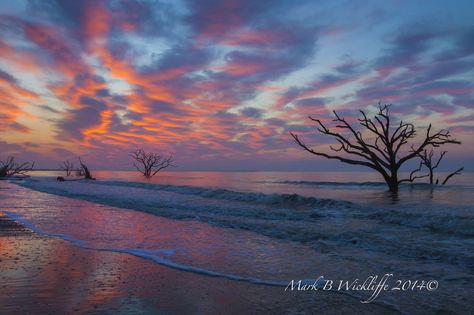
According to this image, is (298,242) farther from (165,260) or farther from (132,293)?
(132,293)

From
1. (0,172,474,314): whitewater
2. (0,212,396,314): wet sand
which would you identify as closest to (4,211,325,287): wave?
(0,172,474,314): whitewater

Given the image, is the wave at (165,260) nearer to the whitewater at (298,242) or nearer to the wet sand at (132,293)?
the whitewater at (298,242)

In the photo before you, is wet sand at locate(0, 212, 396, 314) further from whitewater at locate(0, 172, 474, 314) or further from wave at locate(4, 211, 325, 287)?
whitewater at locate(0, 172, 474, 314)

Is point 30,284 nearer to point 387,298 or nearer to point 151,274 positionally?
point 151,274

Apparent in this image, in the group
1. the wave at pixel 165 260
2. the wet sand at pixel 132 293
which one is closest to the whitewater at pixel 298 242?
the wave at pixel 165 260

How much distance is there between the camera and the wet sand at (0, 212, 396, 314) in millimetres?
3658

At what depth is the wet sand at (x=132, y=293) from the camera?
366 cm

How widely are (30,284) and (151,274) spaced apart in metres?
1.50

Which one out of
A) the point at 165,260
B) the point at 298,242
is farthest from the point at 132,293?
the point at 298,242

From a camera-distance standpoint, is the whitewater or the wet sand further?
the whitewater

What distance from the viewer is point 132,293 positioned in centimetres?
414

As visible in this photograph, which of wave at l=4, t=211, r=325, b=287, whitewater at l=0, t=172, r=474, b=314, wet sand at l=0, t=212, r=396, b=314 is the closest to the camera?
wet sand at l=0, t=212, r=396, b=314

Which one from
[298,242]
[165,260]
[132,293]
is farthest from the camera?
[298,242]

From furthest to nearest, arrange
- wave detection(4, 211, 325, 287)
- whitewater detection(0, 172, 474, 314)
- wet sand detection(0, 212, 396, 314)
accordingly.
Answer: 1. whitewater detection(0, 172, 474, 314)
2. wave detection(4, 211, 325, 287)
3. wet sand detection(0, 212, 396, 314)
